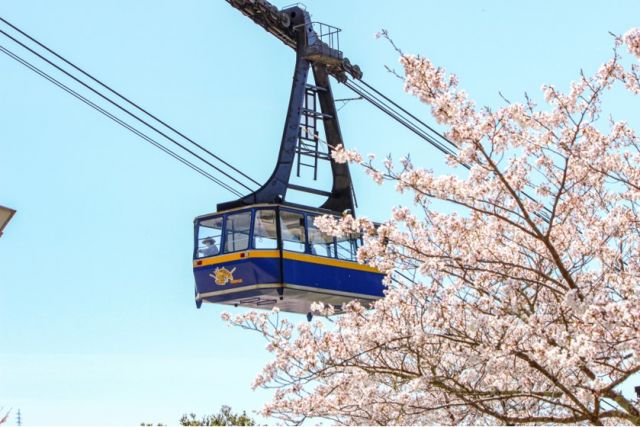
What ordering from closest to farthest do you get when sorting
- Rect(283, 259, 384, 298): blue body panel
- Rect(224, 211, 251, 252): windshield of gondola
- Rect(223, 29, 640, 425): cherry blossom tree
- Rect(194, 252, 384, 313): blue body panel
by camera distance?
Rect(223, 29, 640, 425): cherry blossom tree → Rect(194, 252, 384, 313): blue body panel → Rect(224, 211, 251, 252): windshield of gondola → Rect(283, 259, 384, 298): blue body panel

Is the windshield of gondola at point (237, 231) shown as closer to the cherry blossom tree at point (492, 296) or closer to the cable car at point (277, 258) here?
the cable car at point (277, 258)

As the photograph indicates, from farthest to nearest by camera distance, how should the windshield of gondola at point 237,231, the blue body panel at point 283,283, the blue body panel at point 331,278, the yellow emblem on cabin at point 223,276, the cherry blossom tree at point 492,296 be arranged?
the blue body panel at point 331,278, the windshield of gondola at point 237,231, the yellow emblem on cabin at point 223,276, the blue body panel at point 283,283, the cherry blossom tree at point 492,296

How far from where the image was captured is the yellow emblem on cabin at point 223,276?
18.8 meters

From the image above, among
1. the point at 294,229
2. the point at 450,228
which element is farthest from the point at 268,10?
the point at 450,228

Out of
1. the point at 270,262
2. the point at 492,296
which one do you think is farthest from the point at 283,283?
the point at 492,296

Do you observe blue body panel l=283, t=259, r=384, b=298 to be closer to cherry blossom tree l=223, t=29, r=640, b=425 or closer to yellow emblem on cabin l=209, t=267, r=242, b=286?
yellow emblem on cabin l=209, t=267, r=242, b=286

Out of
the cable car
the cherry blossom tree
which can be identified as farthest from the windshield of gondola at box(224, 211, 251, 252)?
the cherry blossom tree

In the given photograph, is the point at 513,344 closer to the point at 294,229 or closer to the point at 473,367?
the point at 473,367

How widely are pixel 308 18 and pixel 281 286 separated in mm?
8536

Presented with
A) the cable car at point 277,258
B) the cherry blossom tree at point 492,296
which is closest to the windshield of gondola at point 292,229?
the cable car at point 277,258

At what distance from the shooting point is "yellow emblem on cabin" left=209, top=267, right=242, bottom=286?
61.6ft

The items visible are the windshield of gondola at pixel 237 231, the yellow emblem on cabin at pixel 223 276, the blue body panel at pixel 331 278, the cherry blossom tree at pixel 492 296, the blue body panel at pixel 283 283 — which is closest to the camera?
the cherry blossom tree at pixel 492 296

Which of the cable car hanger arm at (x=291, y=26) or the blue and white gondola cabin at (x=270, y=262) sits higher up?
the cable car hanger arm at (x=291, y=26)

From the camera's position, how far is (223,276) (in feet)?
61.9
